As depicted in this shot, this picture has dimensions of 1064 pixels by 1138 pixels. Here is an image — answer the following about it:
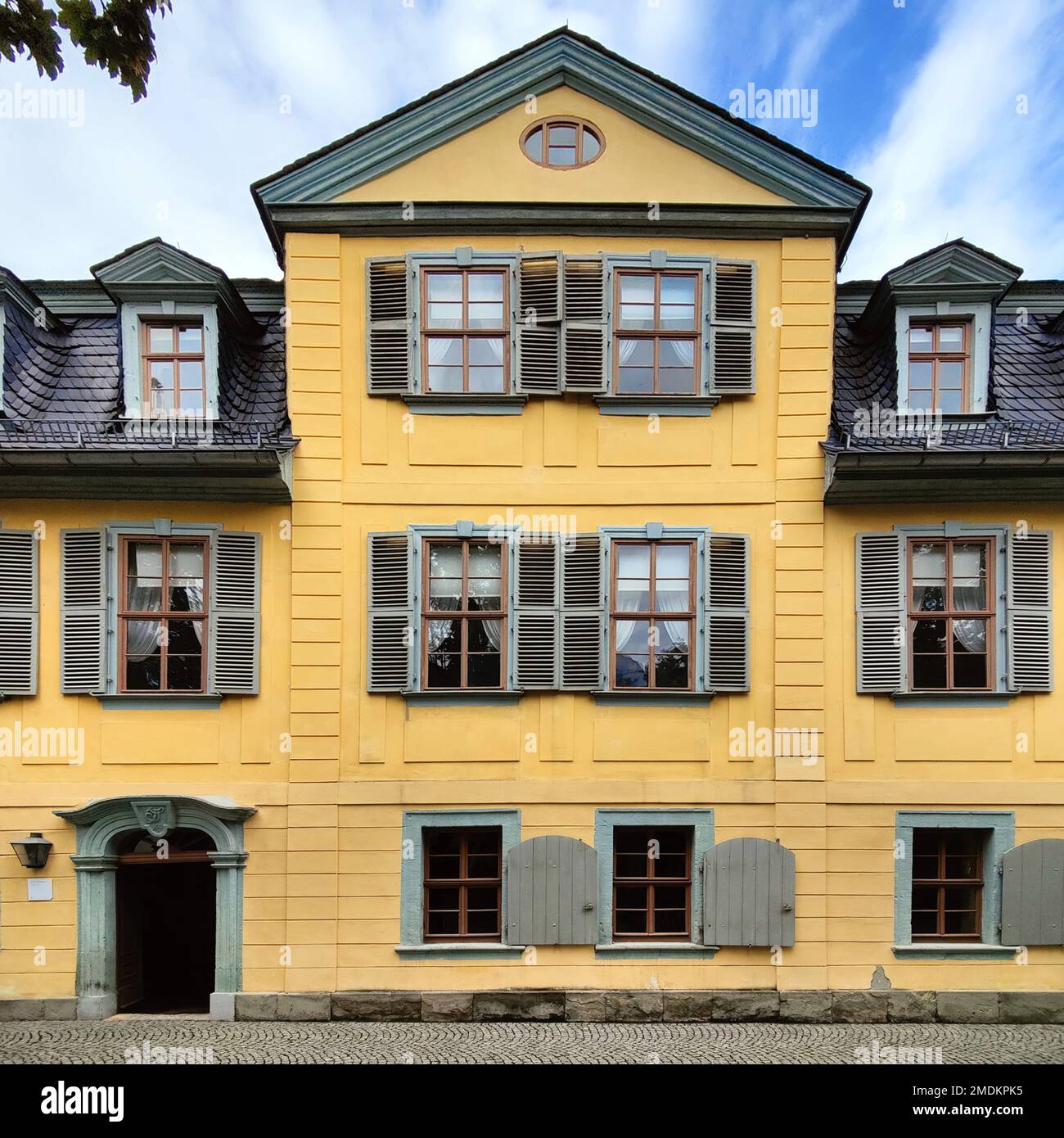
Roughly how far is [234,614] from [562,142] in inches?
262

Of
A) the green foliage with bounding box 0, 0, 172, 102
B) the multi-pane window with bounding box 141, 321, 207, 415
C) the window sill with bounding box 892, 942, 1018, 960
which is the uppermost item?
the green foliage with bounding box 0, 0, 172, 102

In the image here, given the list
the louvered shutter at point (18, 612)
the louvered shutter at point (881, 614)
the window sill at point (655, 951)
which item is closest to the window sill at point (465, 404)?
the louvered shutter at point (881, 614)

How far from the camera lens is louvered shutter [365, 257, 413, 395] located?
9.77 m

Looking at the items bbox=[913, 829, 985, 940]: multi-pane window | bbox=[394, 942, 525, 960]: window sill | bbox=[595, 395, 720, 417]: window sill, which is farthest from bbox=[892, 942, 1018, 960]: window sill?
bbox=[595, 395, 720, 417]: window sill

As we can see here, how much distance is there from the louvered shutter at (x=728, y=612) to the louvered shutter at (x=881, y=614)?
51.4 inches

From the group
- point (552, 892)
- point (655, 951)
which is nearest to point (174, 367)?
point (552, 892)

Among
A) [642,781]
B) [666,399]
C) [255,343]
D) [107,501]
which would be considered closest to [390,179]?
[255,343]

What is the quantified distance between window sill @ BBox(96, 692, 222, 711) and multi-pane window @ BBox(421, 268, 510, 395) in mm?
4350

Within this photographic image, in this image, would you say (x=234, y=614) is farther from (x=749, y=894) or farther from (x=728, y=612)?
(x=749, y=894)

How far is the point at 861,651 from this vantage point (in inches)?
383

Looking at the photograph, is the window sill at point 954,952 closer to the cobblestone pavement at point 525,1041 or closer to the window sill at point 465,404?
the cobblestone pavement at point 525,1041

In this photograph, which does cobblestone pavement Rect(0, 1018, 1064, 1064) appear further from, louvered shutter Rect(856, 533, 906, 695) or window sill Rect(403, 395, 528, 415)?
window sill Rect(403, 395, 528, 415)

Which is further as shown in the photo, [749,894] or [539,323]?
[539,323]

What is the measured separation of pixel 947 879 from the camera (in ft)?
32.3
